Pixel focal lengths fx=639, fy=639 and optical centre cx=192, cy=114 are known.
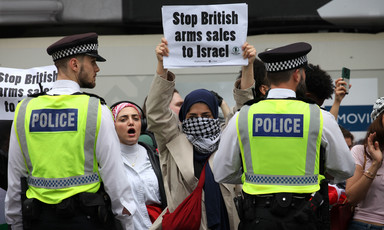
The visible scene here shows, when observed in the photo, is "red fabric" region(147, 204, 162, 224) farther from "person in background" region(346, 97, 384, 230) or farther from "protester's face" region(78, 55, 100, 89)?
"person in background" region(346, 97, 384, 230)

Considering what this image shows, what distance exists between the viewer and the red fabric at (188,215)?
477 cm

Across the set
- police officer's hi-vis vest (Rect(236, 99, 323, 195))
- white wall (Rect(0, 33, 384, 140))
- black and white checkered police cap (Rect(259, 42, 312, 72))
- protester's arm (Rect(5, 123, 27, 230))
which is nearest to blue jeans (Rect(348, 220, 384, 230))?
police officer's hi-vis vest (Rect(236, 99, 323, 195))

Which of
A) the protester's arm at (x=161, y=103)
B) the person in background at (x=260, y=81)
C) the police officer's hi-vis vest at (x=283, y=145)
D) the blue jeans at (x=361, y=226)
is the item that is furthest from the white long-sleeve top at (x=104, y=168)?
the blue jeans at (x=361, y=226)

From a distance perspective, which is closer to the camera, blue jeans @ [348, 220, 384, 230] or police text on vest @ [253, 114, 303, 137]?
police text on vest @ [253, 114, 303, 137]

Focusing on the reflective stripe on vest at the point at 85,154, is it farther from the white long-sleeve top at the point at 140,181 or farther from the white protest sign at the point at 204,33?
the white long-sleeve top at the point at 140,181

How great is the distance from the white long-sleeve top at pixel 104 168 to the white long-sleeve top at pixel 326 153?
0.66 m

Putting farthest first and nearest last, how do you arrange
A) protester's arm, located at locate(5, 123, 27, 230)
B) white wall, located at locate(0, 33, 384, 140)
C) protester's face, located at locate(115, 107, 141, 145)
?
white wall, located at locate(0, 33, 384, 140)
protester's face, located at locate(115, 107, 141, 145)
protester's arm, located at locate(5, 123, 27, 230)

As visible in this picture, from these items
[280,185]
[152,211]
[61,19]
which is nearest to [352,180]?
[280,185]

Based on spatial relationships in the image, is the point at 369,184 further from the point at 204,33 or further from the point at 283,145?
the point at 204,33

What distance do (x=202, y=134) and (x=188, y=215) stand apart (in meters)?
0.65

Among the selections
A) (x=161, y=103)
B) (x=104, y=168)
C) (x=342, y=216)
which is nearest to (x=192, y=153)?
(x=161, y=103)

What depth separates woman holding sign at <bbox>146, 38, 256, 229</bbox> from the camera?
4.79 meters

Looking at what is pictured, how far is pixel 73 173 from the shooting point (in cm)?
429

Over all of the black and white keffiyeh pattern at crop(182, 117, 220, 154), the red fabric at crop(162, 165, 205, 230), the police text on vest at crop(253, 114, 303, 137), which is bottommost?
the red fabric at crop(162, 165, 205, 230)
